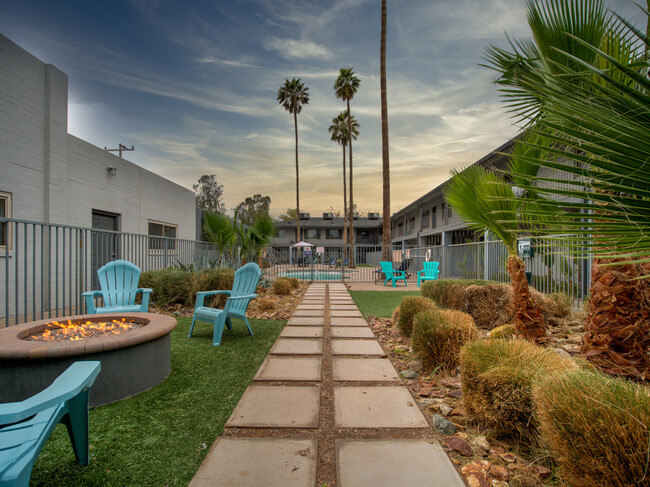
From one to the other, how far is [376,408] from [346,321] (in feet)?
10.7

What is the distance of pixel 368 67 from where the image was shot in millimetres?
14016

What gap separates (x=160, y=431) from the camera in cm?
217

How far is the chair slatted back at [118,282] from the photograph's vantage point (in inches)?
194

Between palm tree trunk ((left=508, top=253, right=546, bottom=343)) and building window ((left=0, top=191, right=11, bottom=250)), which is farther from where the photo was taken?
building window ((left=0, top=191, right=11, bottom=250))

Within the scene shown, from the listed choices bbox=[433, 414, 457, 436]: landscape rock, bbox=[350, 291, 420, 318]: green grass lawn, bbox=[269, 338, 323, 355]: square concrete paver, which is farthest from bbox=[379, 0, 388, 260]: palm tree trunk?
bbox=[433, 414, 457, 436]: landscape rock

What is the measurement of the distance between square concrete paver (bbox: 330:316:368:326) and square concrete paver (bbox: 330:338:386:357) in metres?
1.01

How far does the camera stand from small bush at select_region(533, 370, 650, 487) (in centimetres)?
119

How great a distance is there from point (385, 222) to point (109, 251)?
10.3m

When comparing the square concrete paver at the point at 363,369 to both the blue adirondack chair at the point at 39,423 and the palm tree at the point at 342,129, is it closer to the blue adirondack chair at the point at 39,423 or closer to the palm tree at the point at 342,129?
the blue adirondack chair at the point at 39,423

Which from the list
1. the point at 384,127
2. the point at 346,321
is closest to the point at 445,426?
the point at 346,321

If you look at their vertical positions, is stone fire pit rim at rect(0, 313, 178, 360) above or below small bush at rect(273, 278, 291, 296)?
above

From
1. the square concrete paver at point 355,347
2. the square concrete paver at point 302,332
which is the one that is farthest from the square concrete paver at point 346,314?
the square concrete paver at point 355,347

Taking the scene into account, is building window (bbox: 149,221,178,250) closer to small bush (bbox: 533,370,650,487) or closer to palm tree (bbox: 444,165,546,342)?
palm tree (bbox: 444,165,546,342)

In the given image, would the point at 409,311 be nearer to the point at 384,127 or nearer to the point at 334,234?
the point at 384,127
